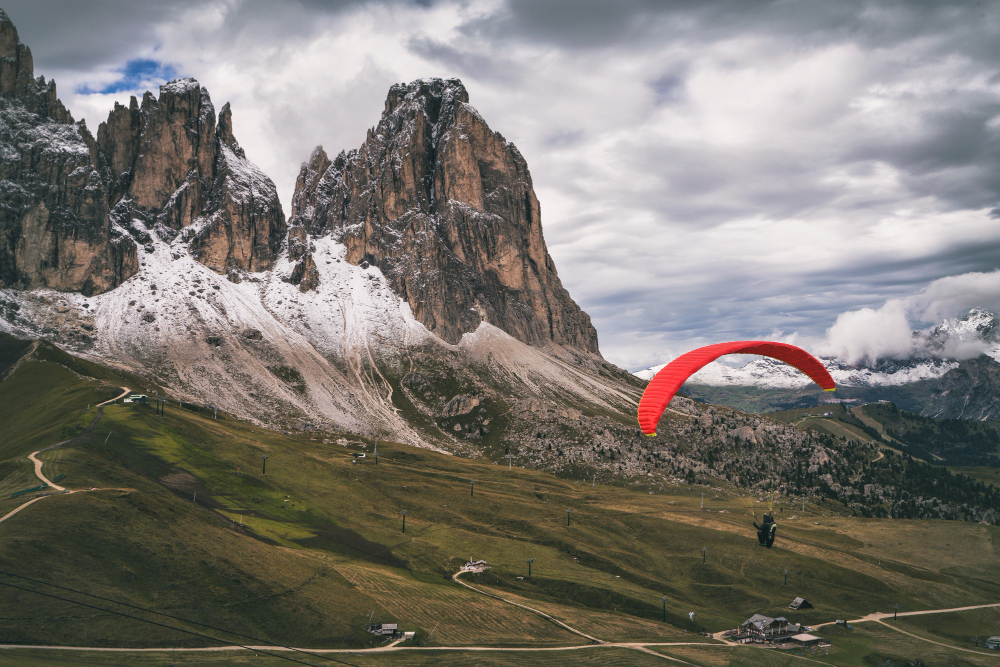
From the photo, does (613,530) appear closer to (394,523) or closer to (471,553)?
(471,553)

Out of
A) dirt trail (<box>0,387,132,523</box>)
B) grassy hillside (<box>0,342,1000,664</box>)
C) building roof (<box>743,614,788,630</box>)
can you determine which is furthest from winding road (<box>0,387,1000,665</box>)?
building roof (<box>743,614,788,630</box>)

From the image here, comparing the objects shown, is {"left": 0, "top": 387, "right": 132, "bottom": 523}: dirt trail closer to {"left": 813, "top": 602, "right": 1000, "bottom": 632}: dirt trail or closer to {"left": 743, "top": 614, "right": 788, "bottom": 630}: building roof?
{"left": 743, "top": 614, "right": 788, "bottom": 630}: building roof

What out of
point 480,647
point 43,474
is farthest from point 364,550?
point 43,474

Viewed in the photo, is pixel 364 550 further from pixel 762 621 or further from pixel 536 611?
pixel 762 621

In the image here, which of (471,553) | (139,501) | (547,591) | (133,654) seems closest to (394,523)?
(471,553)

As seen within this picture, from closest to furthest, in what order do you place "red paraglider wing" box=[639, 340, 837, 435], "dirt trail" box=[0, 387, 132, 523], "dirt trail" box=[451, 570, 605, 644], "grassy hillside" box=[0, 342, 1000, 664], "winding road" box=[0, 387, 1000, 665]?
1. "red paraglider wing" box=[639, 340, 837, 435]
2. "winding road" box=[0, 387, 1000, 665]
3. "grassy hillside" box=[0, 342, 1000, 664]
4. "dirt trail" box=[0, 387, 132, 523]
5. "dirt trail" box=[451, 570, 605, 644]

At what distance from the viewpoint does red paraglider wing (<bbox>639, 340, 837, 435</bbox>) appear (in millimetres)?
60250

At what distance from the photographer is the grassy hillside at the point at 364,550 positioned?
77312 mm

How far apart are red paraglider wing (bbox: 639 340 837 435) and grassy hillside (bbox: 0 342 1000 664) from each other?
1389 inches

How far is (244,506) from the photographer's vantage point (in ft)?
419

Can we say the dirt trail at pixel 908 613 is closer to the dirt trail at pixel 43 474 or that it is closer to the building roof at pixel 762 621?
the building roof at pixel 762 621

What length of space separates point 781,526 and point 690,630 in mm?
88796

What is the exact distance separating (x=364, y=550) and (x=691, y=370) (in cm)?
7487

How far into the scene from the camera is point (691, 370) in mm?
63844
